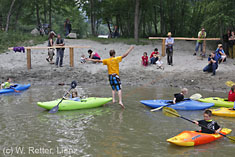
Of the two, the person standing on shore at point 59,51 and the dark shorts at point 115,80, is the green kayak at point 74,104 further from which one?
the person standing on shore at point 59,51

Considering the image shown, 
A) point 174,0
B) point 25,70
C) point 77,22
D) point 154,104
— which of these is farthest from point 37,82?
point 77,22

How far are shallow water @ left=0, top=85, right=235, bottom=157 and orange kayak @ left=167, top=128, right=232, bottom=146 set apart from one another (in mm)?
110

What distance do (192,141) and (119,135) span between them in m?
1.60

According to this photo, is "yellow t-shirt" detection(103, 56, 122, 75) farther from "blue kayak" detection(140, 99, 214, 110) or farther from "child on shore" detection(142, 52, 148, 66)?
"child on shore" detection(142, 52, 148, 66)

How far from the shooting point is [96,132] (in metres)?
7.04

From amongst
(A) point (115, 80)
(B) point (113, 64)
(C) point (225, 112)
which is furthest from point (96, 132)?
(C) point (225, 112)

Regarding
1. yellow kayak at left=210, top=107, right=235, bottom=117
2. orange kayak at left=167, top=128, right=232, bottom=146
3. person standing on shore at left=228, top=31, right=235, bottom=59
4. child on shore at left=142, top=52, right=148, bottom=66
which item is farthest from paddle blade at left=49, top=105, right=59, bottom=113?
person standing on shore at left=228, top=31, right=235, bottom=59

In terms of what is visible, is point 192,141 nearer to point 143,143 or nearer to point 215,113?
point 143,143

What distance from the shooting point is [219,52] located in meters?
15.4

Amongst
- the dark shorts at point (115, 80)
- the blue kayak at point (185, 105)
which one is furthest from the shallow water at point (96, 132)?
the dark shorts at point (115, 80)

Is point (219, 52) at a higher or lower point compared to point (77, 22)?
lower

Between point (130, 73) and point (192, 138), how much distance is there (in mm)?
9665

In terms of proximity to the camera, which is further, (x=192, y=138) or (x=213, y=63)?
(x=213, y=63)

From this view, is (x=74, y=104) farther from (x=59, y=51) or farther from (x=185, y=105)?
(x=59, y=51)
